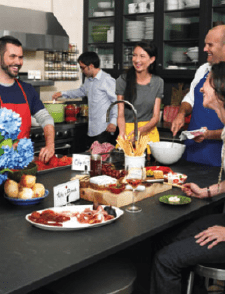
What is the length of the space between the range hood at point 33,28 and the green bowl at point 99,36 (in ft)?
2.74

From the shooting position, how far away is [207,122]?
3307 mm

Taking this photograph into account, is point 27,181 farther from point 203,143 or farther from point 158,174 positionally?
point 203,143

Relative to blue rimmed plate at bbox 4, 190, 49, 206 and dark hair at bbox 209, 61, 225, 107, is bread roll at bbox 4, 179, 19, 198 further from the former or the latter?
dark hair at bbox 209, 61, 225, 107

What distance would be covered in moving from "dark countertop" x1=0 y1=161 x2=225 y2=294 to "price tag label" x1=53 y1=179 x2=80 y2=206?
88mm

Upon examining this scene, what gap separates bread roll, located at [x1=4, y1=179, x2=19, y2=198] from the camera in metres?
1.99

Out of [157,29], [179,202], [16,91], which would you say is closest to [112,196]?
[179,202]

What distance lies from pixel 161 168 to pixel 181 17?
3.26 metres

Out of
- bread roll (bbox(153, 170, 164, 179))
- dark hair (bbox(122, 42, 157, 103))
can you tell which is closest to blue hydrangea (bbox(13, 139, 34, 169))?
bread roll (bbox(153, 170, 164, 179))

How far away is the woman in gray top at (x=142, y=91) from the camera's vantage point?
3.72 metres

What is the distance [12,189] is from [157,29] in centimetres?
396

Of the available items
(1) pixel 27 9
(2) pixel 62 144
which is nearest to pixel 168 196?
(2) pixel 62 144

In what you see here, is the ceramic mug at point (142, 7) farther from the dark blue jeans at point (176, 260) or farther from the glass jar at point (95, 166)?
the dark blue jeans at point (176, 260)

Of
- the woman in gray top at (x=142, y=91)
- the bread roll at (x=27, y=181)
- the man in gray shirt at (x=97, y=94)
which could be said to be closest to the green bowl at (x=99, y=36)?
the man in gray shirt at (x=97, y=94)

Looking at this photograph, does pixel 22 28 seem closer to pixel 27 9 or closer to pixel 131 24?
pixel 27 9
